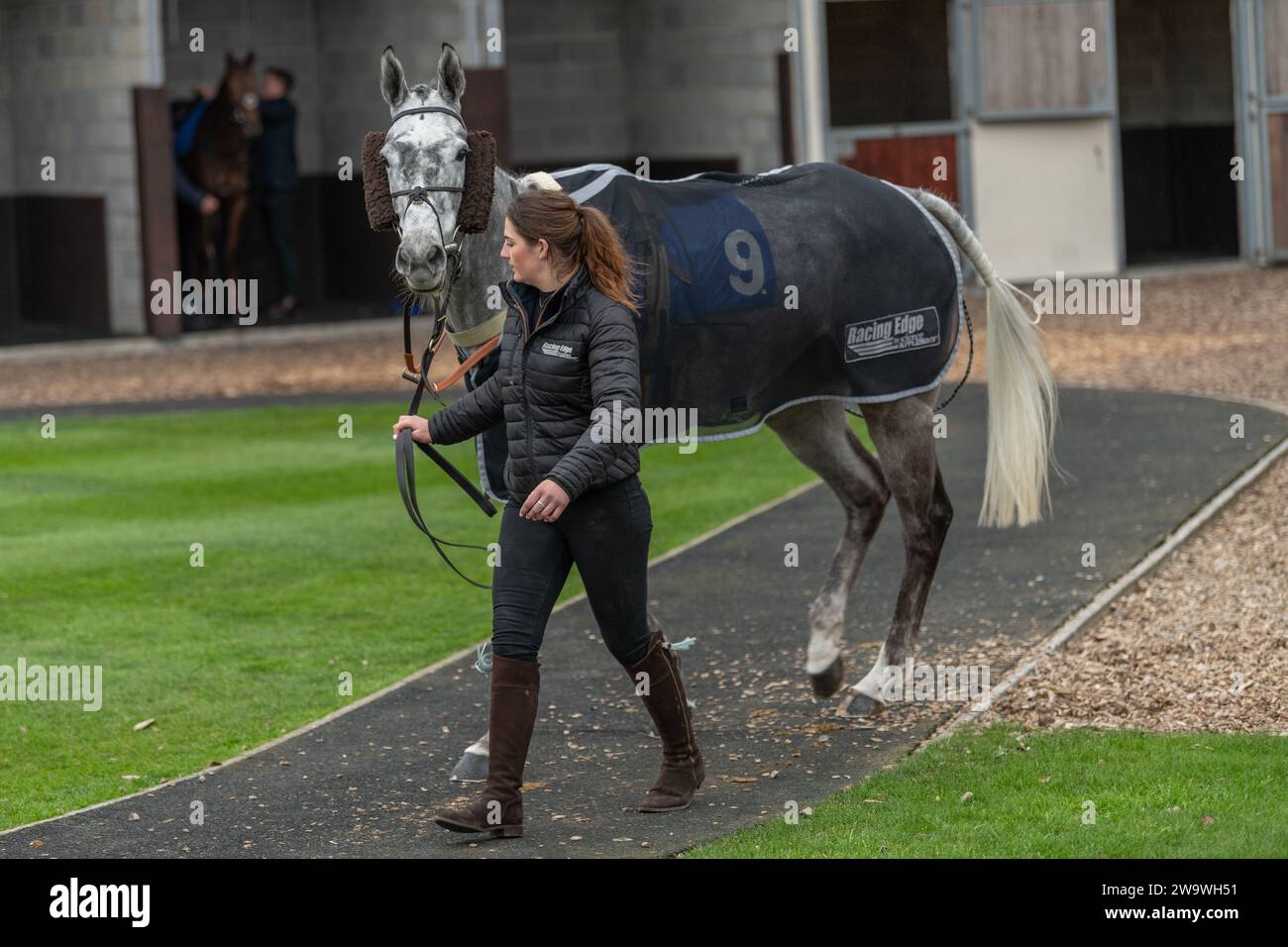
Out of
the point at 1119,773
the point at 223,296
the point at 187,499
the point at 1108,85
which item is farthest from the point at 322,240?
the point at 1119,773

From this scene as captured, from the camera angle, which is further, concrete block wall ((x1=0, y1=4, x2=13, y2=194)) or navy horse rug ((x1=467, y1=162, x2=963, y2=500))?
concrete block wall ((x1=0, y1=4, x2=13, y2=194))

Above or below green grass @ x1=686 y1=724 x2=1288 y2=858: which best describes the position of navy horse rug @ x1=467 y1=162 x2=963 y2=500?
above

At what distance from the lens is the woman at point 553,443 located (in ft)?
18.0

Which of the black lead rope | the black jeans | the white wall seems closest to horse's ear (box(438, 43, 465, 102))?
the black lead rope

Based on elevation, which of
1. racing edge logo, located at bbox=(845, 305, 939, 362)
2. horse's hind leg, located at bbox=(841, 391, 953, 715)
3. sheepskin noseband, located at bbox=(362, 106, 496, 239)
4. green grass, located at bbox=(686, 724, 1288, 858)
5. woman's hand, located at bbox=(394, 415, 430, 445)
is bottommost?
green grass, located at bbox=(686, 724, 1288, 858)

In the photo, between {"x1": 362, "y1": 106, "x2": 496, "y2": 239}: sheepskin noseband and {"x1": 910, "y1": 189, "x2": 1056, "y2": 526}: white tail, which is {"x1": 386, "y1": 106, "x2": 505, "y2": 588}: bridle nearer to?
{"x1": 362, "y1": 106, "x2": 496, "y2": 239}: sheepskin noseband

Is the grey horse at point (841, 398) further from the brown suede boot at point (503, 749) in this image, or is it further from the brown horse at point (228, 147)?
the brown horse at point (228, 147)

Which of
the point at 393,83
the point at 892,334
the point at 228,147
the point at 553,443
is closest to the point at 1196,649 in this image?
the point at 892,334

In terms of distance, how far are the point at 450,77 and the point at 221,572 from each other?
406 centimetres

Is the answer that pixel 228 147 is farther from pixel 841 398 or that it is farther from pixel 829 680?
pixel 829 680

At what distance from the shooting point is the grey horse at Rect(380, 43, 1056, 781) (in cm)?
601

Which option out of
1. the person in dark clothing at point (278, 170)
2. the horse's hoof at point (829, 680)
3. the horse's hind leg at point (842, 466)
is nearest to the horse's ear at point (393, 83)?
the horse's hind leg at point (842, 466)

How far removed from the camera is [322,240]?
22344mm

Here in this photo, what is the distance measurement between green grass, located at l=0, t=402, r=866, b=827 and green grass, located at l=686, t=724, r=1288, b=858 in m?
2.23
